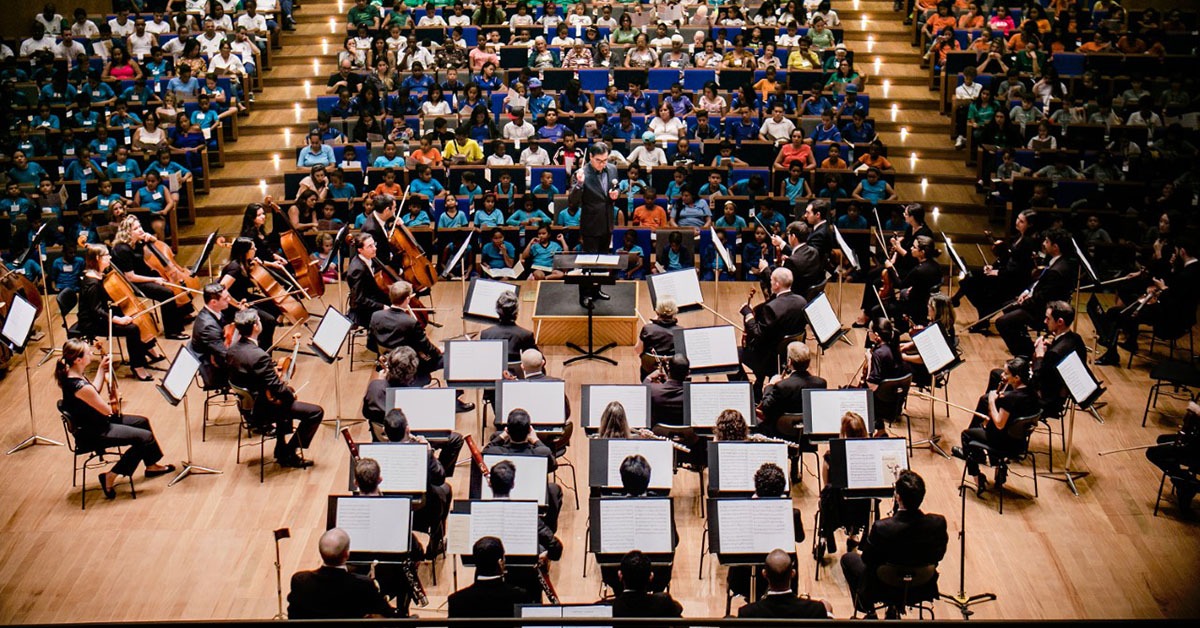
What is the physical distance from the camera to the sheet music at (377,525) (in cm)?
571

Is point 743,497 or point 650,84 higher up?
point 743,497

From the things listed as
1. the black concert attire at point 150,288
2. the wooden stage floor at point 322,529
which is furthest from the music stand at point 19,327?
the black concert attire at point 150,288

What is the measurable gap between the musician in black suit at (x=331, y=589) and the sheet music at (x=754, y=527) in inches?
68.0

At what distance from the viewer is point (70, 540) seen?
7.11 meters

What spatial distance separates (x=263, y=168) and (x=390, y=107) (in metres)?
1.67

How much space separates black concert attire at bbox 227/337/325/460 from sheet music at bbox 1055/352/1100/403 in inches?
191

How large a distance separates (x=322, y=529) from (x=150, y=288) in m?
3.63

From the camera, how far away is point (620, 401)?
6.95m

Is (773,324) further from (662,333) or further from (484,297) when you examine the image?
(484,297)

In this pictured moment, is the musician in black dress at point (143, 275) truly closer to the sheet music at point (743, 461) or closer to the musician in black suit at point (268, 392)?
the musician in black suit at point (268, 392)

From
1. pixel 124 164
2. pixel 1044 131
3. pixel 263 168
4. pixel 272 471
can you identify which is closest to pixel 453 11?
pixel 263 168

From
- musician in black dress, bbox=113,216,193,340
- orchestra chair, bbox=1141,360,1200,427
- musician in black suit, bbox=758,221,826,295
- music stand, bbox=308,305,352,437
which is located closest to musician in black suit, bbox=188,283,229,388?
music stand, bbox=308,305,352,437

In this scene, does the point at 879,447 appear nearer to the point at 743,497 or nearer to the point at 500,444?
the point at 743,497

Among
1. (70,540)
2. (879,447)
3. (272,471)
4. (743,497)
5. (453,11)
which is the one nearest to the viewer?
(743,497)
